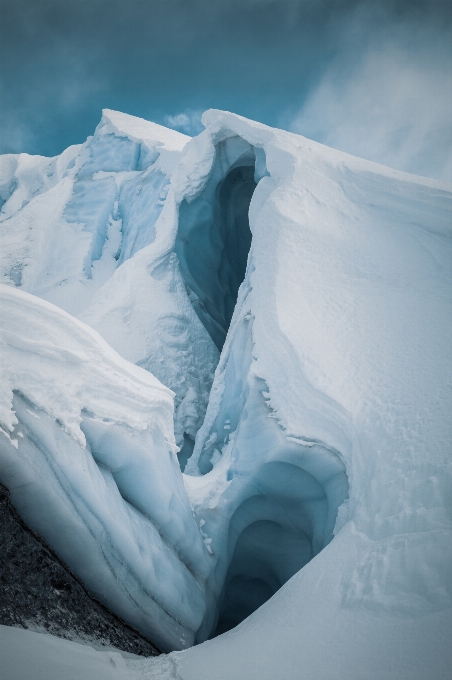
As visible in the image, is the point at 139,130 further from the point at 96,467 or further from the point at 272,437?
the point at 96,467

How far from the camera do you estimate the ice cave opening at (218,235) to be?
20.2 feet

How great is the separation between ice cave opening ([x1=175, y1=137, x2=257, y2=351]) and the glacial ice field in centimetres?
13

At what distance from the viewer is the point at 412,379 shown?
2.47 m

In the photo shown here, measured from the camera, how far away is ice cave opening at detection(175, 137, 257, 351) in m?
6.15

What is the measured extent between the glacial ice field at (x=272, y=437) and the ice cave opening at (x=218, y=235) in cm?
13

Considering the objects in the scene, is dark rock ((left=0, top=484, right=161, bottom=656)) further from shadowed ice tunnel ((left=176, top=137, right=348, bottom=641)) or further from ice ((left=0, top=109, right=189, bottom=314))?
ice ((left=0, top=109, right=189, bottom=314))

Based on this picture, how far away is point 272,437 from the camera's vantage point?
288 cm

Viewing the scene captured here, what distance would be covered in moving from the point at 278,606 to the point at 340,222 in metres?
3.48

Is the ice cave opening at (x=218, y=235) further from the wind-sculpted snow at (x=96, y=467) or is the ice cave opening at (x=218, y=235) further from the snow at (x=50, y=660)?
the snow at (x=50, y=660)

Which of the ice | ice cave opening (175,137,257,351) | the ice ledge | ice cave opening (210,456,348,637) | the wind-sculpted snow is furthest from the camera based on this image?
the ice ledge

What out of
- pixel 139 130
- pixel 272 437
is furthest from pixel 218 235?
pixel 139 130

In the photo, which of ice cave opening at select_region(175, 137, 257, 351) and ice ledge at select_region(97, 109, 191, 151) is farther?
ice ledge at select_region(97, 109, 191, 151)

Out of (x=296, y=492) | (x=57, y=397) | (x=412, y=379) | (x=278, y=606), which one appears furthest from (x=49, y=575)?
(x=412, y=379)

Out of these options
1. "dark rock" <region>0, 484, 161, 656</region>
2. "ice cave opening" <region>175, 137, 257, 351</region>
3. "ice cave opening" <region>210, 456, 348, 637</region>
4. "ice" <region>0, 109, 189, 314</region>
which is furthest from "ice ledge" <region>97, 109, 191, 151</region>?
Answer: "dark rock" <region>0, 484, 161, 656</region>
